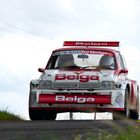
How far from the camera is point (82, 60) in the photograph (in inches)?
661

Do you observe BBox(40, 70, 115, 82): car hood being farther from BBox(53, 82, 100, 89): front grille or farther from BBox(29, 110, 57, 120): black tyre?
BBox(29, 110, 57, 120): black tyre

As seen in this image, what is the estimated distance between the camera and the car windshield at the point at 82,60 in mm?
16578

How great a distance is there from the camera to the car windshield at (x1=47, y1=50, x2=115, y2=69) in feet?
54.4

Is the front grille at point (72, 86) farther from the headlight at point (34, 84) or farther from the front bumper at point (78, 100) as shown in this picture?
the headlight at point (34, 84)

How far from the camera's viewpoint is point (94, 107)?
51.6 feet

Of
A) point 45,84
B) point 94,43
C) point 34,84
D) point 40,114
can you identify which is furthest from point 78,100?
point 94,43

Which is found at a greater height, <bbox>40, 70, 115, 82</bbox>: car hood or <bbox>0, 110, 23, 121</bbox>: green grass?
<bbox>40, 70, 115, 82</bbox>: car hood

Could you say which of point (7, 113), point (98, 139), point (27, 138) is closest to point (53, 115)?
point (7, 113)

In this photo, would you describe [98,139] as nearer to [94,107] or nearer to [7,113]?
[94,107]

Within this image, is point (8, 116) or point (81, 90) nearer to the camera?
point (81, 90)

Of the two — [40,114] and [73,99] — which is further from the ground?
[73,99]

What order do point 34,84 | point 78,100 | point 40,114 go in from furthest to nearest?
point 40,114 < point 34,84 < point 78,100

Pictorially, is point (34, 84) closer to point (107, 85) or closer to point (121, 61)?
point (107, 85)

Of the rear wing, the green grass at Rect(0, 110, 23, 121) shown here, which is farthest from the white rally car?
the rear wing
